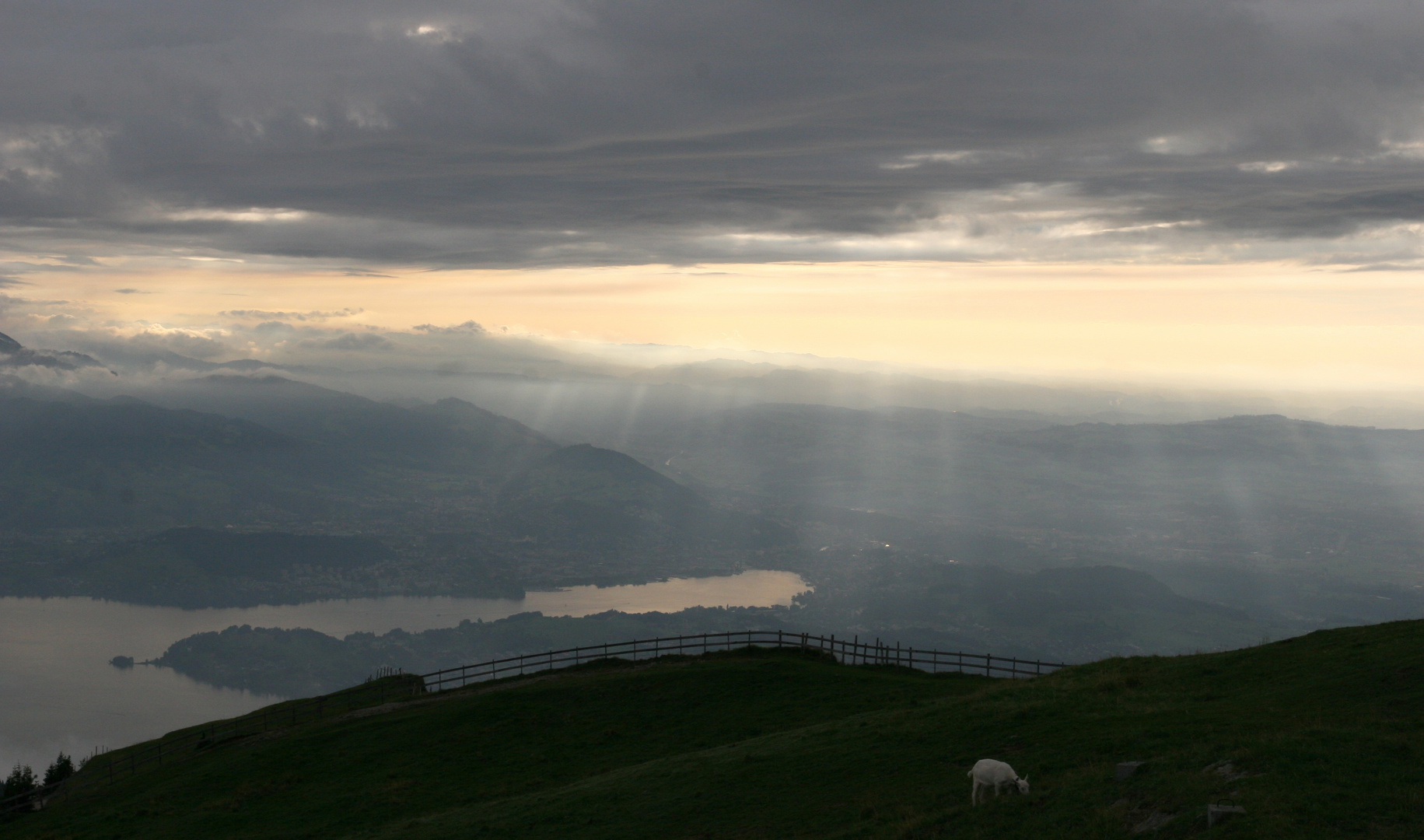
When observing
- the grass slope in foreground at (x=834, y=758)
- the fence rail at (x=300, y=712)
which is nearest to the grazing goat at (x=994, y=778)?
the grass slope in foreground at (x=834, y=758)

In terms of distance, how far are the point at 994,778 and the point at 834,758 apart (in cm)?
972

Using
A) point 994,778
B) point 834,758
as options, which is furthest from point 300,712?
point 994,778

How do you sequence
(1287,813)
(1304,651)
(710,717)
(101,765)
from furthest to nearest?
1. (101,765)
2. (710,717)
3. (1304,651)
4. (1287,813)

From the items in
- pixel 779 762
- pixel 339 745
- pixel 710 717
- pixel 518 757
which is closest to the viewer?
pixel 779 762

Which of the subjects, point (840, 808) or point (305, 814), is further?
point (305, 814)

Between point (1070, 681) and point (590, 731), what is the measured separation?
79.9 feet

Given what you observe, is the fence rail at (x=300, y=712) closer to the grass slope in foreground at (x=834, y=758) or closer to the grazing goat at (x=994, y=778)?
the grass slope in foreground at (x=834, y=758)

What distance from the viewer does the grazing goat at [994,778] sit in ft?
73.7

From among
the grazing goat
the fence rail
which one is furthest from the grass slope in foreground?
the fence rail

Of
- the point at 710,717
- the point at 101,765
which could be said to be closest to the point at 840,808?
the point at 710,717

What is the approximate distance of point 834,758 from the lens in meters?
31.4

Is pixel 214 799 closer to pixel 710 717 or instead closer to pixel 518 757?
pixel 518 757

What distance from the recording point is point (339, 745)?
48875mm

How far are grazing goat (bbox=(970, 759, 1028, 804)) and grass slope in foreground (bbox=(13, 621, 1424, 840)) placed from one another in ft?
1.40
